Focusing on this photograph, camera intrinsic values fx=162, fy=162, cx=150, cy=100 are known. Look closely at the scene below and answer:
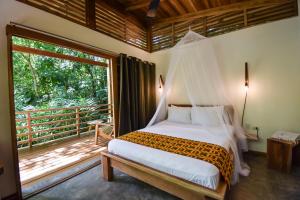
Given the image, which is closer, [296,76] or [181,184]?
[181,184]

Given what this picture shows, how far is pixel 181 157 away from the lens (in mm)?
1690

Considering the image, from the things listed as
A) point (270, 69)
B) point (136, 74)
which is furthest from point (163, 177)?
point (270, 69)

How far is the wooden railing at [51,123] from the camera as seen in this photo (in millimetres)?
3635

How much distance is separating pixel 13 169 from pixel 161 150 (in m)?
1.68

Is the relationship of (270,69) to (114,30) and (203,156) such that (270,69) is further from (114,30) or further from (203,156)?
(114,30)

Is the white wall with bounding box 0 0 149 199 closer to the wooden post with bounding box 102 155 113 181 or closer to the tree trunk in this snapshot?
the wooden post with bounding box 102 155 113 181

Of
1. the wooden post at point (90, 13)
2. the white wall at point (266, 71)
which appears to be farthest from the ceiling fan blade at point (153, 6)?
the white wall at point (266, 71)

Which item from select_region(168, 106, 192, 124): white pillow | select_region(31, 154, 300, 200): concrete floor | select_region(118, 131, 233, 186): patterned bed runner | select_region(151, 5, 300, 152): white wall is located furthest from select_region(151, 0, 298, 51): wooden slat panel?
select_region(31, 154, 300, 200): concrete floor

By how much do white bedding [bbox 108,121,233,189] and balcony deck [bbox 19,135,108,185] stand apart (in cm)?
115

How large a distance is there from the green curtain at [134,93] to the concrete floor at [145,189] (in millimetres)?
1066

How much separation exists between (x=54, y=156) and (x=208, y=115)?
119 inches

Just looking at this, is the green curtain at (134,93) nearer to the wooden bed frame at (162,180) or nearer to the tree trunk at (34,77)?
the wooden bed frame at (162,180)

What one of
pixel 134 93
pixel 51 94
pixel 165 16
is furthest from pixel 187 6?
pixel 51 94

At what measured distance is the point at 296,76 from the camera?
255 centimetres
